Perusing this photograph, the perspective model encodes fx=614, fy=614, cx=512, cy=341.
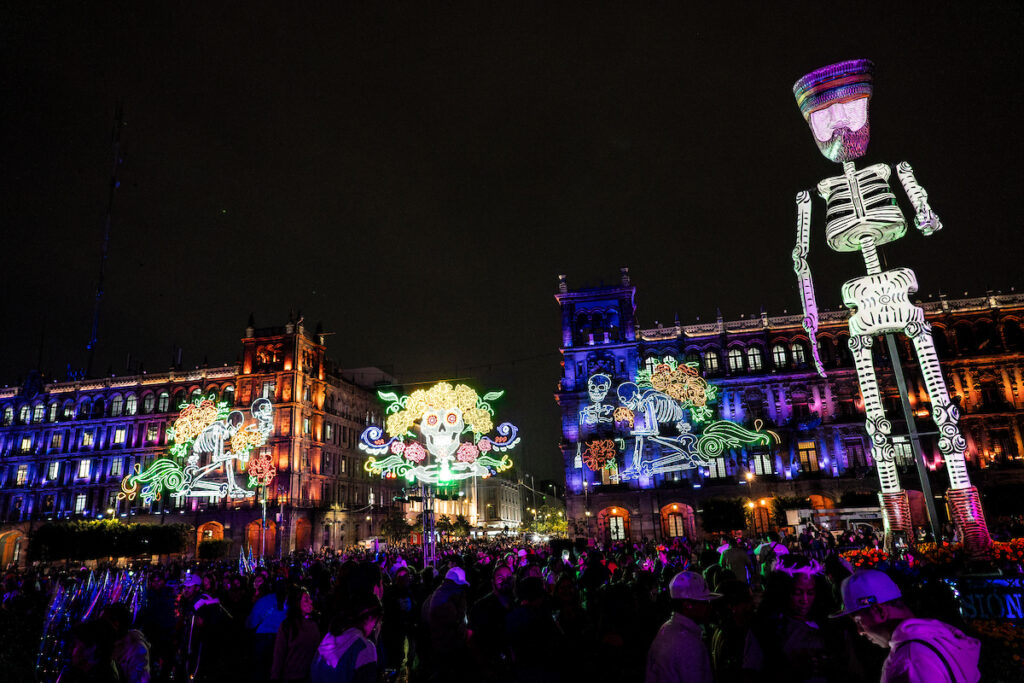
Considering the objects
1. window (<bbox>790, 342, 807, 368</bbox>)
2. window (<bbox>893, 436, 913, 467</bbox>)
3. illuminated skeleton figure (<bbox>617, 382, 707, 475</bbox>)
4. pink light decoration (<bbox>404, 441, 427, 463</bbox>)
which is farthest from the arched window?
pink light decoration (<bbox>404, 441, 427, 463</bbox>)

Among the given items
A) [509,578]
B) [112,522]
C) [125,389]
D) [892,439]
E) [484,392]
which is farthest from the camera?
[125,389]

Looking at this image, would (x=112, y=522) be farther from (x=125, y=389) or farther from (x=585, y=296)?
(x=585, y=296)

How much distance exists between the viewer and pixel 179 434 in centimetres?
3947

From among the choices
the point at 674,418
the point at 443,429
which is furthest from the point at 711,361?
the point at 443,429

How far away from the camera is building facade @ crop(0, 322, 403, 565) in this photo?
48.5 metres

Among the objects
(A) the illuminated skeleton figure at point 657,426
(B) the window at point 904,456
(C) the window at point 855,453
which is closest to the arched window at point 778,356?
(C) the window at point 855,453

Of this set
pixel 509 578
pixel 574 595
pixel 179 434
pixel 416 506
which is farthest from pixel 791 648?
pixel 416 506

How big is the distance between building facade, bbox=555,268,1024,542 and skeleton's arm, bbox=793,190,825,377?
17265 mm

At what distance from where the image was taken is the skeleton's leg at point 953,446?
18.0m

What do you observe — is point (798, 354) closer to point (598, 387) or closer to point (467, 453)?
point (598, 387)

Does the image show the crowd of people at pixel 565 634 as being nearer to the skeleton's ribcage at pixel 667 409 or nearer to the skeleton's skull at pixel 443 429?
the skeleton's skull at pixel 443 429

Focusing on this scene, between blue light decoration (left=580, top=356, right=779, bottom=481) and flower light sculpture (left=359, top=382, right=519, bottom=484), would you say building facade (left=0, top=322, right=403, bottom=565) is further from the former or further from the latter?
flower light sculpture (left=359, top=382, right=519, bottom=484)

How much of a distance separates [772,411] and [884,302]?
26684 millimetres

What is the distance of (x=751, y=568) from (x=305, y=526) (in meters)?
42.4
